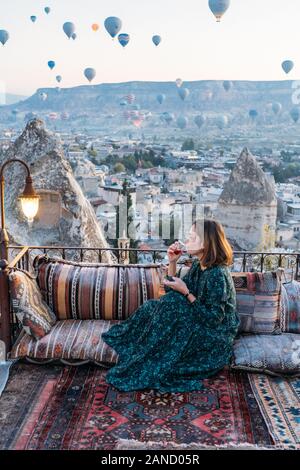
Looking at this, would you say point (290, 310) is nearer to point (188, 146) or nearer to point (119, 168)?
point (119, 168)

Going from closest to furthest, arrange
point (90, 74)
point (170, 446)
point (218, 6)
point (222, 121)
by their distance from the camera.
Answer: point (170, 446) → point (218, 6) → point (90, 74) → point (222, 121)

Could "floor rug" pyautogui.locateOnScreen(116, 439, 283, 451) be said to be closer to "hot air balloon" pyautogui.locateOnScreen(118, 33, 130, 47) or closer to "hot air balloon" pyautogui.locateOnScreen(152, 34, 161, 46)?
"hot air balloon" pyautogui.locateOnScreen(118, 33, 130, 47)

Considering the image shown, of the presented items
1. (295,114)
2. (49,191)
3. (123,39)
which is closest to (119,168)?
(295,114)

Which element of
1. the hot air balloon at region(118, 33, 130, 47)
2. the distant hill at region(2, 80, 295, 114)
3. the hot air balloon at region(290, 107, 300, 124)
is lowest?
the hot air balloon at region(290, 107, 300, 124)

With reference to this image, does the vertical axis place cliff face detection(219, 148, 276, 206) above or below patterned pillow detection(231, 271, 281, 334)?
above

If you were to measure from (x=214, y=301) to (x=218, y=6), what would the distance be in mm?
18537

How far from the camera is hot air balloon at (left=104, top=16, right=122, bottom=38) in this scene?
2206cm

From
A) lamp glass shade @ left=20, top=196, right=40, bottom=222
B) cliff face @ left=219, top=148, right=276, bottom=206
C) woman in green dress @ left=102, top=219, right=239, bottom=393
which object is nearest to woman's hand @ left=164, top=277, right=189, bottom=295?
woman in green dress @ left=102, top=219, right=239, bottom=393

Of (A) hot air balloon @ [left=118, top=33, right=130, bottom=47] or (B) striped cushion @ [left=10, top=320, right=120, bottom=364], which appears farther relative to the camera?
(A) hot air balloon @ [left=118, top=33, right=130, bottom=47]

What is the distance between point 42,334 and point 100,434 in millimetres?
870

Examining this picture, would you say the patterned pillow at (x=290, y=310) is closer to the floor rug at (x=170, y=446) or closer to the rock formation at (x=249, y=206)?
the floor rug at (x=170, y=446)

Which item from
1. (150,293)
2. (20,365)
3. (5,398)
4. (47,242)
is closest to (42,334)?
(20,365)

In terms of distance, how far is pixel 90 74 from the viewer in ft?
102

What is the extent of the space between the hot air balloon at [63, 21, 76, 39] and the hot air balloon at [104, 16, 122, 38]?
94.6 inches
